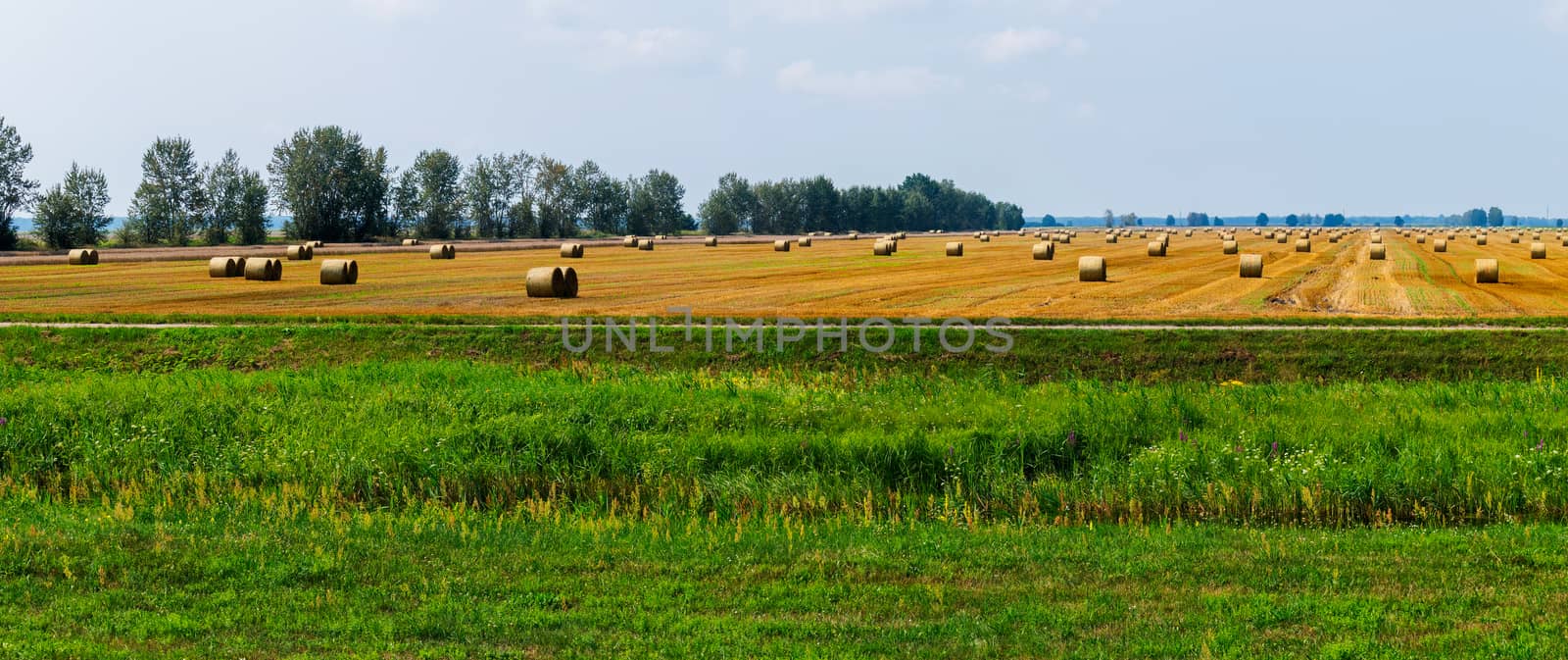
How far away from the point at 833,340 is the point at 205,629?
2058 cm

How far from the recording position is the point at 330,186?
123875 millimetres

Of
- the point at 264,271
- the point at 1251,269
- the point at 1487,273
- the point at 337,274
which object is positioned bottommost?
the point at 1487,273

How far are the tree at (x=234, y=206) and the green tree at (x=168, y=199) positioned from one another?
43.2 inches

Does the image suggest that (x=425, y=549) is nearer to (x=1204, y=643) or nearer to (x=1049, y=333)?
(x=1204, y=643)

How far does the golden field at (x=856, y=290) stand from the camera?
35750mm

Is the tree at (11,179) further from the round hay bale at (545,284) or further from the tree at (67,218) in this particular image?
the round hay bale at (545,284)

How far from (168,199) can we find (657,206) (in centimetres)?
A: 7307

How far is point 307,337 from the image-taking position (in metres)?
30.0

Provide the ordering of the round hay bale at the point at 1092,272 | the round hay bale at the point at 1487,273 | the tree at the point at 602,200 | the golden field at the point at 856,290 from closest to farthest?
the golden field at the point at 856,290
the round hay bale at the point at 1487,273
the round hay bale at the point at 1092,272
the tree at the point at 602,200

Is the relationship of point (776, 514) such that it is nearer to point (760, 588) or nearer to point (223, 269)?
point (760, 588)

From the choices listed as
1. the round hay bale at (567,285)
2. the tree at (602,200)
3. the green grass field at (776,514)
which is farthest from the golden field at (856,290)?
the tree at (602,200)

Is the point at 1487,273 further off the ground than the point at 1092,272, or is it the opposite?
the point at 1092,272

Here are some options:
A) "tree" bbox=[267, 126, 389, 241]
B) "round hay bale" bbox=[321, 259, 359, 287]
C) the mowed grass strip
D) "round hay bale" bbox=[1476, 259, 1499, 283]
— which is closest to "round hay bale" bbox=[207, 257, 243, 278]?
"round hay bale" bbox=[321, 259, 359, 287]

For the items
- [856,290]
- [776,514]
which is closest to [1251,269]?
[856,290]
